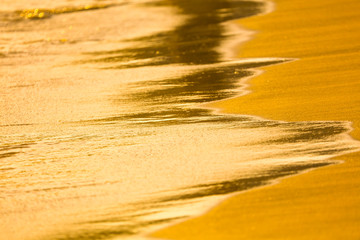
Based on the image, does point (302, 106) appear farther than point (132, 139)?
Yes

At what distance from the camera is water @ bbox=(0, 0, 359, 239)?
15.2 feet

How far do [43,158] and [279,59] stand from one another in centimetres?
326

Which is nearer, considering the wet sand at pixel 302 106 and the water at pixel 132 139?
the wet sand at pixel 302 106

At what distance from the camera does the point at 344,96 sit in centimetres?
639

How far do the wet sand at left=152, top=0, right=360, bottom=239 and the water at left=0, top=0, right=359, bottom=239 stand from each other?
0.51 feet

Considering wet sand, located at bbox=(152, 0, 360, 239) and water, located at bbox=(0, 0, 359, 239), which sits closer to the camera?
wet sand, located at bbox=(152, 0, 360, 239)

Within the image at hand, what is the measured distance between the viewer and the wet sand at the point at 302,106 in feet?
13.6

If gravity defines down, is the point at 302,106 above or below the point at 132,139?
above

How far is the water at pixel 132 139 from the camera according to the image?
4.64 meters

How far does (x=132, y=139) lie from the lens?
594 centimetres

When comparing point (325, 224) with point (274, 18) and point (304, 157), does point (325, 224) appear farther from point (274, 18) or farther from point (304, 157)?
point (274, 18)

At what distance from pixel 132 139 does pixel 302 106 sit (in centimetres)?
134

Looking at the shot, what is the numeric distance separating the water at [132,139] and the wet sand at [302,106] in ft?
0.51

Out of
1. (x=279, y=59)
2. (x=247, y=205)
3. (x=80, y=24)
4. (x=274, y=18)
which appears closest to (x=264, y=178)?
(x=247, y=205)
